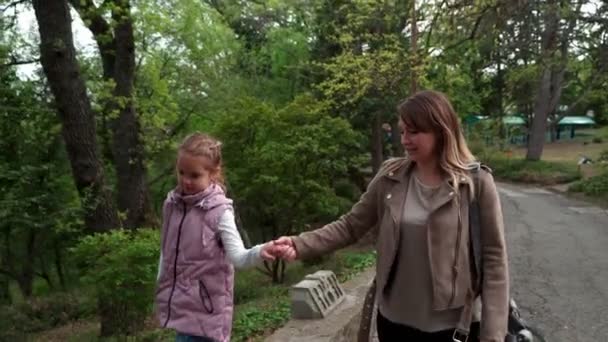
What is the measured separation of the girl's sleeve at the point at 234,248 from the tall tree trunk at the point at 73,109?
18.0 feet

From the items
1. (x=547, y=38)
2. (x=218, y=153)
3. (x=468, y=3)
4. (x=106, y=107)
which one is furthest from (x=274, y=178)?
(x=218, y=153)

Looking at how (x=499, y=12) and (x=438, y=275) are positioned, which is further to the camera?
(x=499, y=12)

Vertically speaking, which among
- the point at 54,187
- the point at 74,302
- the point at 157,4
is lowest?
the point at 74,302

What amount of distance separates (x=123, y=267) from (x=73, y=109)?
2.57 metres

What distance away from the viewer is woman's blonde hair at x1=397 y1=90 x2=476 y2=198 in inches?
95.9

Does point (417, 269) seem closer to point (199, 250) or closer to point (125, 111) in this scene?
point (199, 250)

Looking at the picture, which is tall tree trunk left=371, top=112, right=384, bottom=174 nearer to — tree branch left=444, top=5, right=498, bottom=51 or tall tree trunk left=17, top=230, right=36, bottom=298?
tree branch left=444, top=5, right=498, bottom=51

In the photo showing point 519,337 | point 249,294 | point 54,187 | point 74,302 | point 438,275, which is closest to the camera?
point 438,275

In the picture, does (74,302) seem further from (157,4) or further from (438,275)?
(438,275)

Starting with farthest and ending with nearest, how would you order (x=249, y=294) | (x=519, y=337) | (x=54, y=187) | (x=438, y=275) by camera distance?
(x=54, y=187)
(x=249, y=294)
(x=519, y=337)
(x=438, y=275)

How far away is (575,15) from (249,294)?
8771 mm

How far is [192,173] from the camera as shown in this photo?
113 inches

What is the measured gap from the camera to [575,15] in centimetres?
1226

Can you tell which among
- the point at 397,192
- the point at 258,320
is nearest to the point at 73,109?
the point at 258,320
